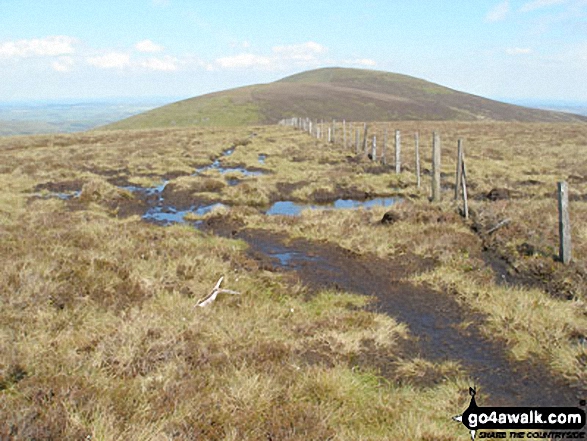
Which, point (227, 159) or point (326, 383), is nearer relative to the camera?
point (326, 383)

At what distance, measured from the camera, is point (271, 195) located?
19.2 metres

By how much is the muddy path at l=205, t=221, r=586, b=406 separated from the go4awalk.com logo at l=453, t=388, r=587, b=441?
0.77ft

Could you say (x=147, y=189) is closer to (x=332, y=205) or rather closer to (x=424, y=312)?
(x=332, y=205)

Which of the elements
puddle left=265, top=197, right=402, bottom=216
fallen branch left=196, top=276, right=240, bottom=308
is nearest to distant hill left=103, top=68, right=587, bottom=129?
puddle left=265, top=197, right=402, bottom=216

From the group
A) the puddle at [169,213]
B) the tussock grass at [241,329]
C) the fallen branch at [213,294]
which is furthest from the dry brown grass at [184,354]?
the puddle at [169,213]

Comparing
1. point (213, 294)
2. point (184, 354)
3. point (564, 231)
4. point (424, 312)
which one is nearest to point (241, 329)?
point (184, 354)

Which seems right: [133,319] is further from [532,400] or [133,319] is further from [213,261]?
[532,400]

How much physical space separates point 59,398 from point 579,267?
9714mm

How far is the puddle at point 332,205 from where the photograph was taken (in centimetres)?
1702

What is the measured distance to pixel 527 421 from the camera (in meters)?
4.85

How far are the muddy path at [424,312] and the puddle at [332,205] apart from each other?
393 cm

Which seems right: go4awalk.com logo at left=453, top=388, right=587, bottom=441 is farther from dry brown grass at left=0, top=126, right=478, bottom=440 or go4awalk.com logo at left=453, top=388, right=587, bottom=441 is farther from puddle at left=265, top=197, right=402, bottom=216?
puddle at left=265, top=197, right=402, bottom=216

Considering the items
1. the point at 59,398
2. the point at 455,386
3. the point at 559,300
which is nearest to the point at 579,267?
the point at 559,300

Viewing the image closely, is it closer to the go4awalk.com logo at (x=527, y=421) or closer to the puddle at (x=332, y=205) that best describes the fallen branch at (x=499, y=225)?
the puddle at (x=332, y=205)
